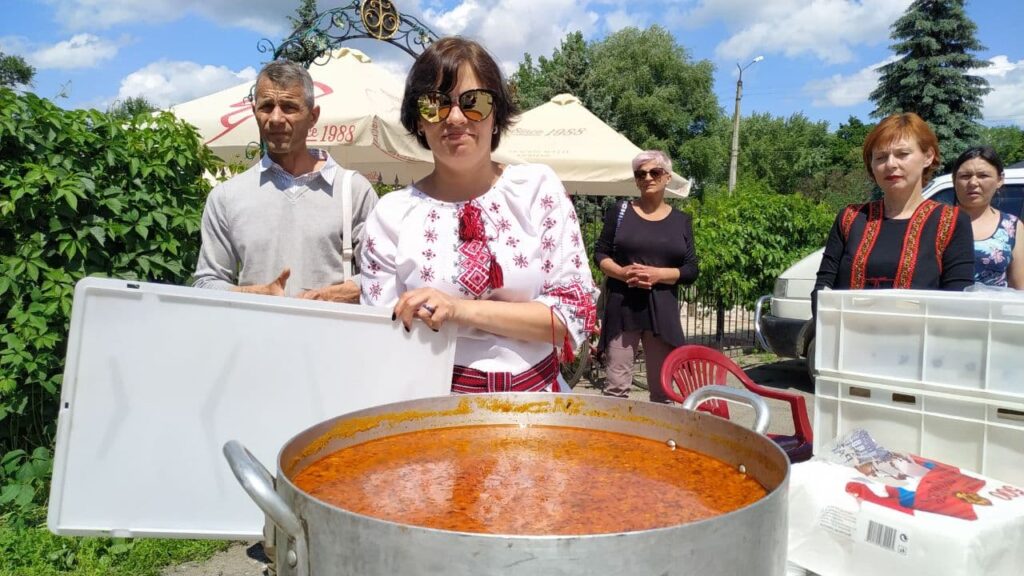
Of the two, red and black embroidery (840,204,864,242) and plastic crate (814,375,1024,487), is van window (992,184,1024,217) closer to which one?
red and black embroidery (840,204,864,242)

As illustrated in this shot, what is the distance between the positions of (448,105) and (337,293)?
0.79 m

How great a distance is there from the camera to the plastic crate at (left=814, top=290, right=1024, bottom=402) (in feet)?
6.19

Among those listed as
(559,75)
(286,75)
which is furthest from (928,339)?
(559,75)

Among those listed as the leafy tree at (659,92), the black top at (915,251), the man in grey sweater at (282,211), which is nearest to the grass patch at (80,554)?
the man in grey sweater at (282,211)

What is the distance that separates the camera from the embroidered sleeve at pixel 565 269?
1.79 meters

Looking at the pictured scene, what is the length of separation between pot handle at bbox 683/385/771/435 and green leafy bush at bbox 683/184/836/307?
7.87 meters

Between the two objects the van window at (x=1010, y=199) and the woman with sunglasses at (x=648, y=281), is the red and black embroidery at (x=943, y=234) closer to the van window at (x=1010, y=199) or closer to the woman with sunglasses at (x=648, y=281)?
the woman with sunglasses at (x=648, y=281)

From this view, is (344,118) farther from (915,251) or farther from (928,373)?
(928,373)

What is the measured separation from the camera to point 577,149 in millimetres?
8906

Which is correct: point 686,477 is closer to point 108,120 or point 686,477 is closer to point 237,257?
point 237,257

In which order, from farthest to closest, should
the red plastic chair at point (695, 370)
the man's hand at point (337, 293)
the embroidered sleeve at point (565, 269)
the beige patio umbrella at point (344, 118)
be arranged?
the beige patio umbrella at point (344, 118) < the red plastic chair at point (695, 370) < the man's hand at point (337, 293) < the embroidered sleeve at point (565, 269)

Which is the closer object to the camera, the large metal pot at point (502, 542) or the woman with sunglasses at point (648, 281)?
the large metal pot at point (502, 542)

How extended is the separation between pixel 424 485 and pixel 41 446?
346 cm

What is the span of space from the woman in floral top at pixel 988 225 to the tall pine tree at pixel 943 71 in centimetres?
2945
